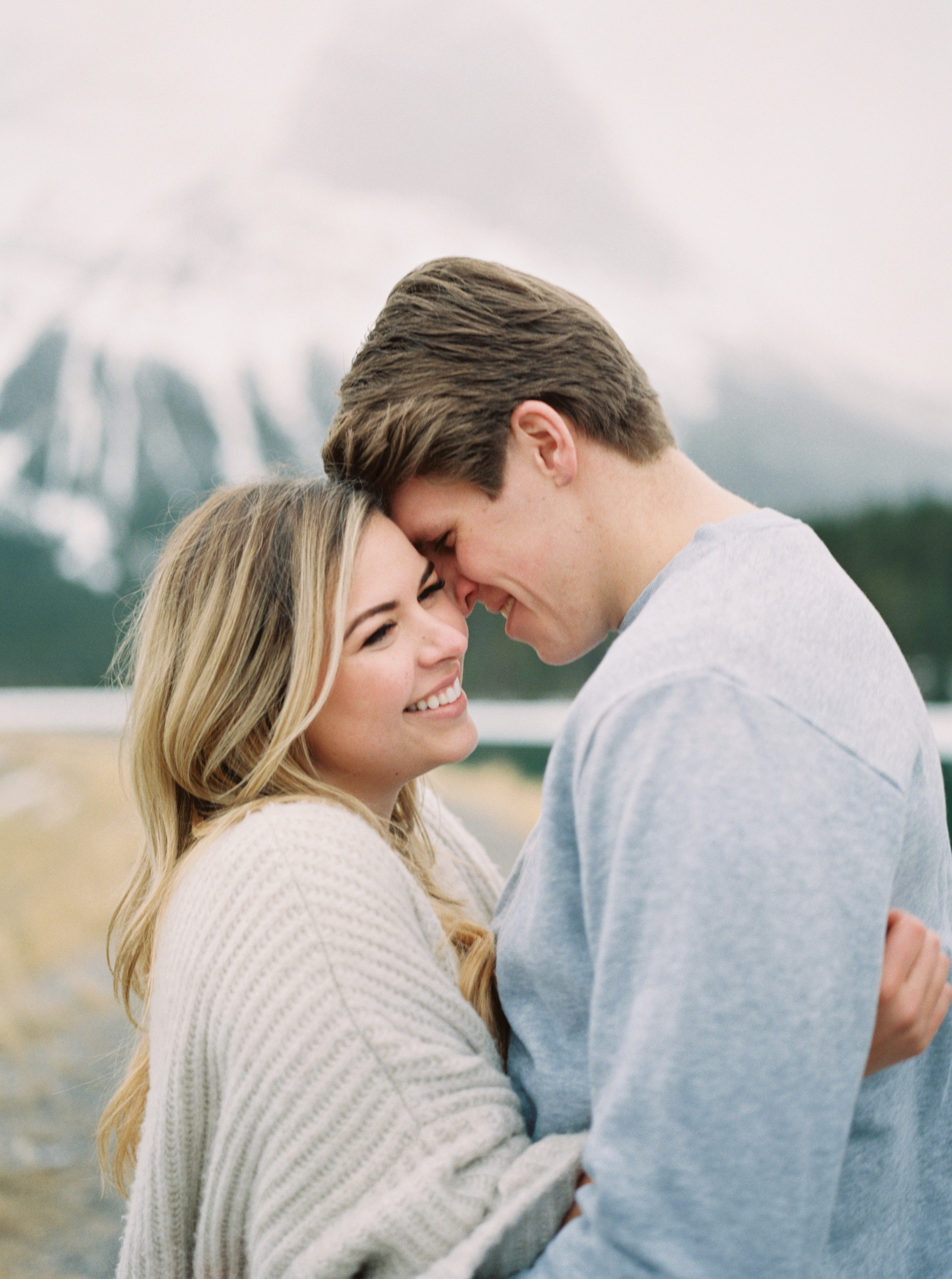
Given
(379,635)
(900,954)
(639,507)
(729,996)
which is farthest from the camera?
(379,635)

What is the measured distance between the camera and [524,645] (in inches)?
196

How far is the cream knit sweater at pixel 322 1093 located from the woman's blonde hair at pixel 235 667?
185mm

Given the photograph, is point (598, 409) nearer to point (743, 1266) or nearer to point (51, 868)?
point (743, 1266)

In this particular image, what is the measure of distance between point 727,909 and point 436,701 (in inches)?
32.7

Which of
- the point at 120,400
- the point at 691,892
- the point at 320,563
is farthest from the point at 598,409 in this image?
the point at 120,400

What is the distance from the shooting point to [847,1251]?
1062mm

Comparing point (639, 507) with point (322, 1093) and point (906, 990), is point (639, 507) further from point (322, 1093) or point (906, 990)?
point (322, 1093)

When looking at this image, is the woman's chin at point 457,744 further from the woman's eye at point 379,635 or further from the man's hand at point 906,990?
the man's hand at point 906,990

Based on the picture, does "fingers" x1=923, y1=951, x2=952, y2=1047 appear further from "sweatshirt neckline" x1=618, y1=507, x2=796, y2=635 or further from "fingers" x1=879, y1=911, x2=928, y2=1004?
"sweatshirt neckline" x1=618, y1=507, x2=796, y2=635

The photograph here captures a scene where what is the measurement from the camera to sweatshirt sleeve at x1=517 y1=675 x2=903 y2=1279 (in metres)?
0.80

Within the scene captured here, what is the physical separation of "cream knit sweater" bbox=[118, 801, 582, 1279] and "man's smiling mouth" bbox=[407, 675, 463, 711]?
30 centimetres

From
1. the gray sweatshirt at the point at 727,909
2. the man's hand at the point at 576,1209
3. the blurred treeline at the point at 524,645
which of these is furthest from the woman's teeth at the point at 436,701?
the blurred treeline at the point at 524,645

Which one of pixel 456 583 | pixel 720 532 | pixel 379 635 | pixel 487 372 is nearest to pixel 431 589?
pixel 456 583

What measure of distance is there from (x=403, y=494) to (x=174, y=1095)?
934mm
